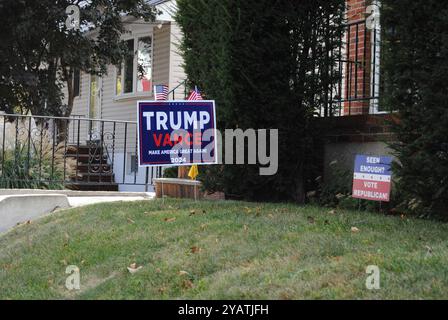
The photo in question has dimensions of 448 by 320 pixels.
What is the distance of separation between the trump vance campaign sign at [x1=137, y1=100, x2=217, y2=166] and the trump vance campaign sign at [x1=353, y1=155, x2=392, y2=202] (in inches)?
63.8

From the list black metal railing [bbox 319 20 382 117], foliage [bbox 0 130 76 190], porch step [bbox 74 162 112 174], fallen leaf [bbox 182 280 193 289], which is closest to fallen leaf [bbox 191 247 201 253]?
fallen leaf [bbox 182 280 193 289]

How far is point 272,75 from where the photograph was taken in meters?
6.96

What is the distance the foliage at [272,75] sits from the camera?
689 cm

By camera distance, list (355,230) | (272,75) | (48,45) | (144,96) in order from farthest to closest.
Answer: (144,96)
(48,45)
(272,75)
(355,230)

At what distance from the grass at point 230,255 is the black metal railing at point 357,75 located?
1586 millimetres

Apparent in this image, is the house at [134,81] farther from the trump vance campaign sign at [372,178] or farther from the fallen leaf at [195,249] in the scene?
the fallen leaf at [195,249]

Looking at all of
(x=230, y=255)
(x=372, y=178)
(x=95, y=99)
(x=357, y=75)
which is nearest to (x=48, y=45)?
(x=95, y=99)

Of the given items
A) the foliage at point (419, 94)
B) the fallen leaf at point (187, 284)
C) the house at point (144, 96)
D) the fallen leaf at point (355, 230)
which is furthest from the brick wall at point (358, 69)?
the fallen leaf at point (187, 284)

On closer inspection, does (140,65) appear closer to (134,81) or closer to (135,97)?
(134,81)

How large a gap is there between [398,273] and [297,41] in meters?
3.93

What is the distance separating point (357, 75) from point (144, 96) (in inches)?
312

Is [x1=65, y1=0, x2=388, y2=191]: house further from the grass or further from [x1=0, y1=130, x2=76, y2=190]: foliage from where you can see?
the grass

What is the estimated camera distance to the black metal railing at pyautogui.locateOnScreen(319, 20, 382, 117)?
7391mm
